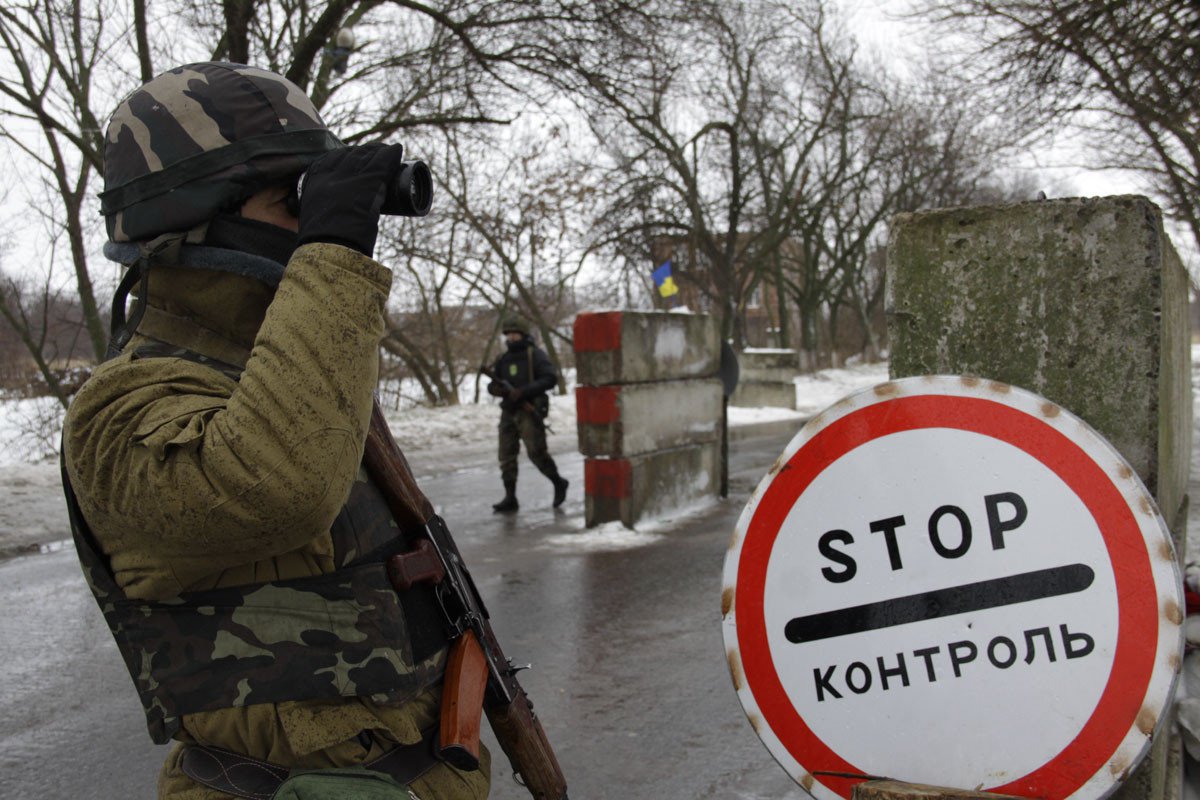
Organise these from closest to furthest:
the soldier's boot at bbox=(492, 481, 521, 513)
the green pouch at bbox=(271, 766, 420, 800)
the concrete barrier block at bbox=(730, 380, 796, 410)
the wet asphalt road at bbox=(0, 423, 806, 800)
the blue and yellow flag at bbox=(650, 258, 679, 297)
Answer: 1. the green pouch at bbox=(271, 766, 420, 800)
2. the wet asphalt road at bbox=(0, 423, 806, 800)
3. the soldier's boot at bbox=(492, 481, 521, 513)
4. the blue and yellow flag at bbox=(650, 258, 679, 297)
5. the concrete barrier block at bbox=(730, 380, 796, 410)

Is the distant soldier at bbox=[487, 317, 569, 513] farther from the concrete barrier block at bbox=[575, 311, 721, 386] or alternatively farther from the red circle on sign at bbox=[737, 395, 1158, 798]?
the red circle on sign at bbox=[737, 395, 1158, 798]

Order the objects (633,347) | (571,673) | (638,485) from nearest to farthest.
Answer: (571,673) < (633,347) < (638,485)

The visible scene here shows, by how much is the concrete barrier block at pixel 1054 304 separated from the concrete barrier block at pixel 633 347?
17.5 ft

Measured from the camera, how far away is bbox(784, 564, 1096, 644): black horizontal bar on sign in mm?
1579

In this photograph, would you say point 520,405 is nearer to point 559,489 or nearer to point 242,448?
point 559,489

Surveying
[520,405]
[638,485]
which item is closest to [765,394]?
[520,405]

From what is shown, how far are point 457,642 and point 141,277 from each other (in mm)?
734

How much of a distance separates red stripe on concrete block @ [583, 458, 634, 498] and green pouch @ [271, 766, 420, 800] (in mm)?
6456

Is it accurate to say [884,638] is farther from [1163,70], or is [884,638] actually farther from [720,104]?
[720,104]

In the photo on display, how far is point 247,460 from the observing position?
3.95ft

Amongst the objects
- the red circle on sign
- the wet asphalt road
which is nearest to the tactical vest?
the red circle on sign

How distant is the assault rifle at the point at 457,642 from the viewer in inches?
58.7

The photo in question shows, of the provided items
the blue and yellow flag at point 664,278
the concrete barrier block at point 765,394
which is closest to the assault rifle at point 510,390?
the blue and yellow flag at point 664,278

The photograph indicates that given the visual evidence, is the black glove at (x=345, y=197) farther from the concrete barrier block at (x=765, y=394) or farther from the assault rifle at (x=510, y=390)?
the concrete barrier block at (x=765, y=394)
